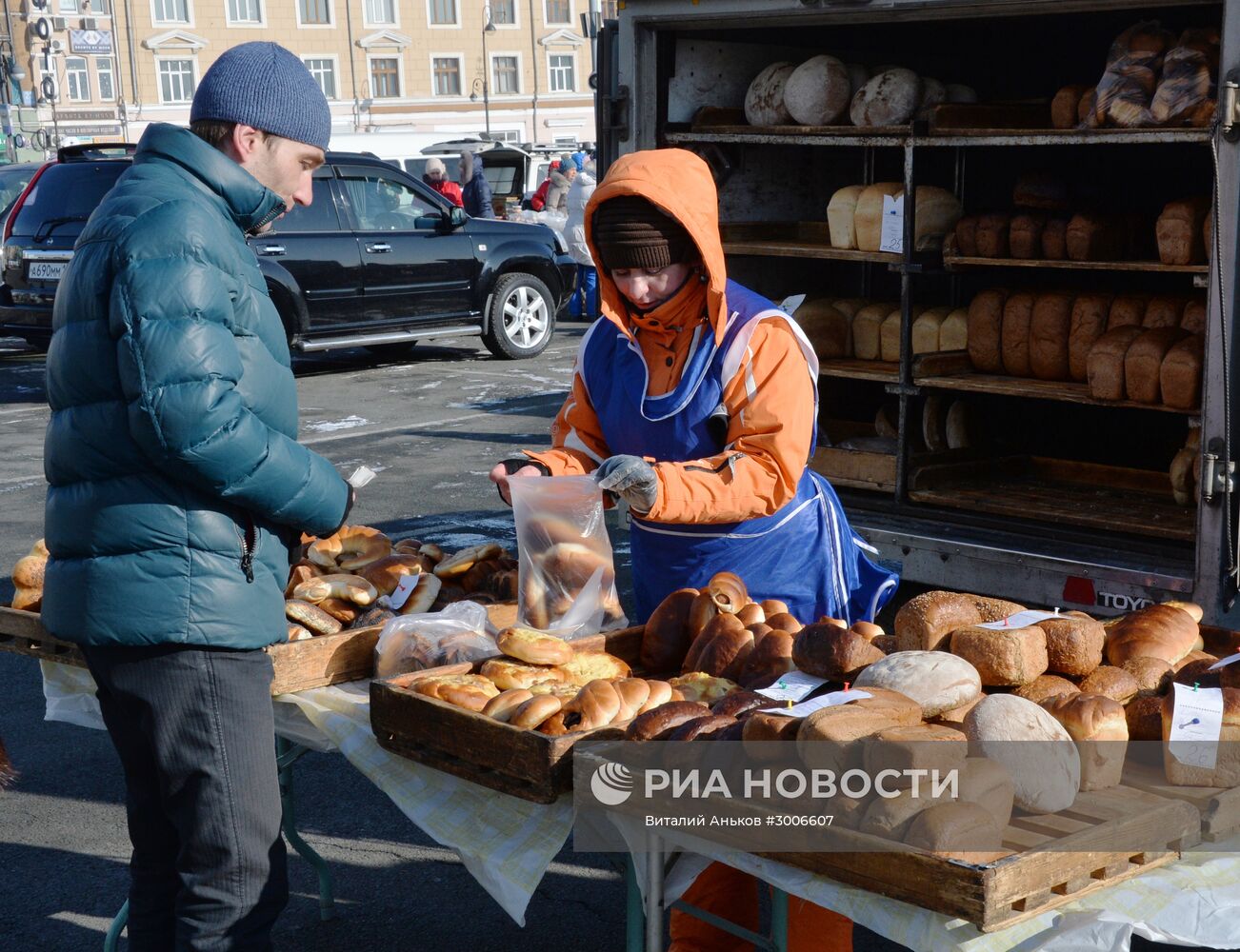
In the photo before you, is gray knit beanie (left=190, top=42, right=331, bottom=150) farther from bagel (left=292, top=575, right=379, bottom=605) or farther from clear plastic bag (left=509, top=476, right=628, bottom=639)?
bagel (left=292, top=575, right=379, bottom=605)

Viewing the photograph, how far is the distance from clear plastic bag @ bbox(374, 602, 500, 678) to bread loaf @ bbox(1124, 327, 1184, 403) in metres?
2.88

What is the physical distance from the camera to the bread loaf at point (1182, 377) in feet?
16.0

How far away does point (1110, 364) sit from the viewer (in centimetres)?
511

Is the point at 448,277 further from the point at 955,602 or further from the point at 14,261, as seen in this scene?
the point at 955,602

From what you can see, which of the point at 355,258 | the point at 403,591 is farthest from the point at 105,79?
the point at 403,591

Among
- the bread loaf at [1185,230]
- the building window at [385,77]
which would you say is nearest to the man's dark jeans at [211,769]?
the bread loaf at [1185,230]

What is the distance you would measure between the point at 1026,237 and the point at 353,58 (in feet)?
194

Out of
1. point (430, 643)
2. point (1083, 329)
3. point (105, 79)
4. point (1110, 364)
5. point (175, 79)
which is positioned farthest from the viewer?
point (175, 79)

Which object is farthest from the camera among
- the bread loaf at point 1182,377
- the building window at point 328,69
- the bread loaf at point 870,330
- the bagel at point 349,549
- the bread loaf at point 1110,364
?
the building window at point 328,69

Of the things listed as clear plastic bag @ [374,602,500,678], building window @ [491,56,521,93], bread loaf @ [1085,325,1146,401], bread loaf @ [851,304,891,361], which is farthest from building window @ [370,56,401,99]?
clear plastic bag @ [374,602,500,678]

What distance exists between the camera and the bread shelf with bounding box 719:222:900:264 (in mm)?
5555

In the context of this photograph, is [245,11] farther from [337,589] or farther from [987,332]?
[337,589]

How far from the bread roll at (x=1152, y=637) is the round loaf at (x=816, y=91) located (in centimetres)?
328

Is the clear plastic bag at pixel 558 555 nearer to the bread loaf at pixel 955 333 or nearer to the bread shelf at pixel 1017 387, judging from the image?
the bread shelf at pixel 1017 387
